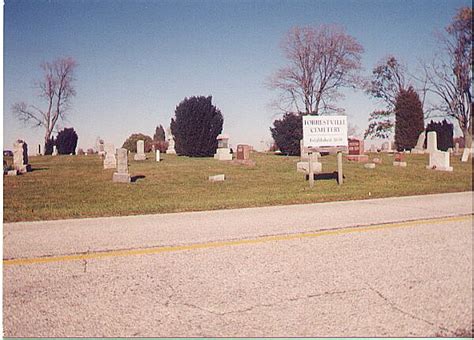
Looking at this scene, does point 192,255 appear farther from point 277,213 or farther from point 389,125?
point 389,125

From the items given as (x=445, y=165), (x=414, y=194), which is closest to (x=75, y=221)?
(x=414, y=194)

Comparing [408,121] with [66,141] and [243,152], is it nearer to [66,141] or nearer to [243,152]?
[243,152]

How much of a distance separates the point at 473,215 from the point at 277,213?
11.8 feet

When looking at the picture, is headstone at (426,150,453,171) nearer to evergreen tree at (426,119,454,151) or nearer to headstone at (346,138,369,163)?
headstone at (346,138,369,163)

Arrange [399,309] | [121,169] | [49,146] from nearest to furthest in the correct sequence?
1. [399,309]
2. [121,169]
3. [49,146]

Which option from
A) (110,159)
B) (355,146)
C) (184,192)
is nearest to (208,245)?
(184,192)

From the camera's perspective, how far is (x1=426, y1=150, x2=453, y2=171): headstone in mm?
18109

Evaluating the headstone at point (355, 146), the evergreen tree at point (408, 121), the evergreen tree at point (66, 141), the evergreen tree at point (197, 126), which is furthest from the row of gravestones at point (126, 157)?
the evergreen tree at point (408, 121)

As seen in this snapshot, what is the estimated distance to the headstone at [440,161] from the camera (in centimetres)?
1811

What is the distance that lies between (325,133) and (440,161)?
849 cm

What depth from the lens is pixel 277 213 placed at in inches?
284

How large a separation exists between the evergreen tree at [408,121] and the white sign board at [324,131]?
31.6 meters

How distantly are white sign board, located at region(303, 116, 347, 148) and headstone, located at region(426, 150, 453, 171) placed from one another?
751 centimetres

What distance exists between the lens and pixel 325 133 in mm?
13789
